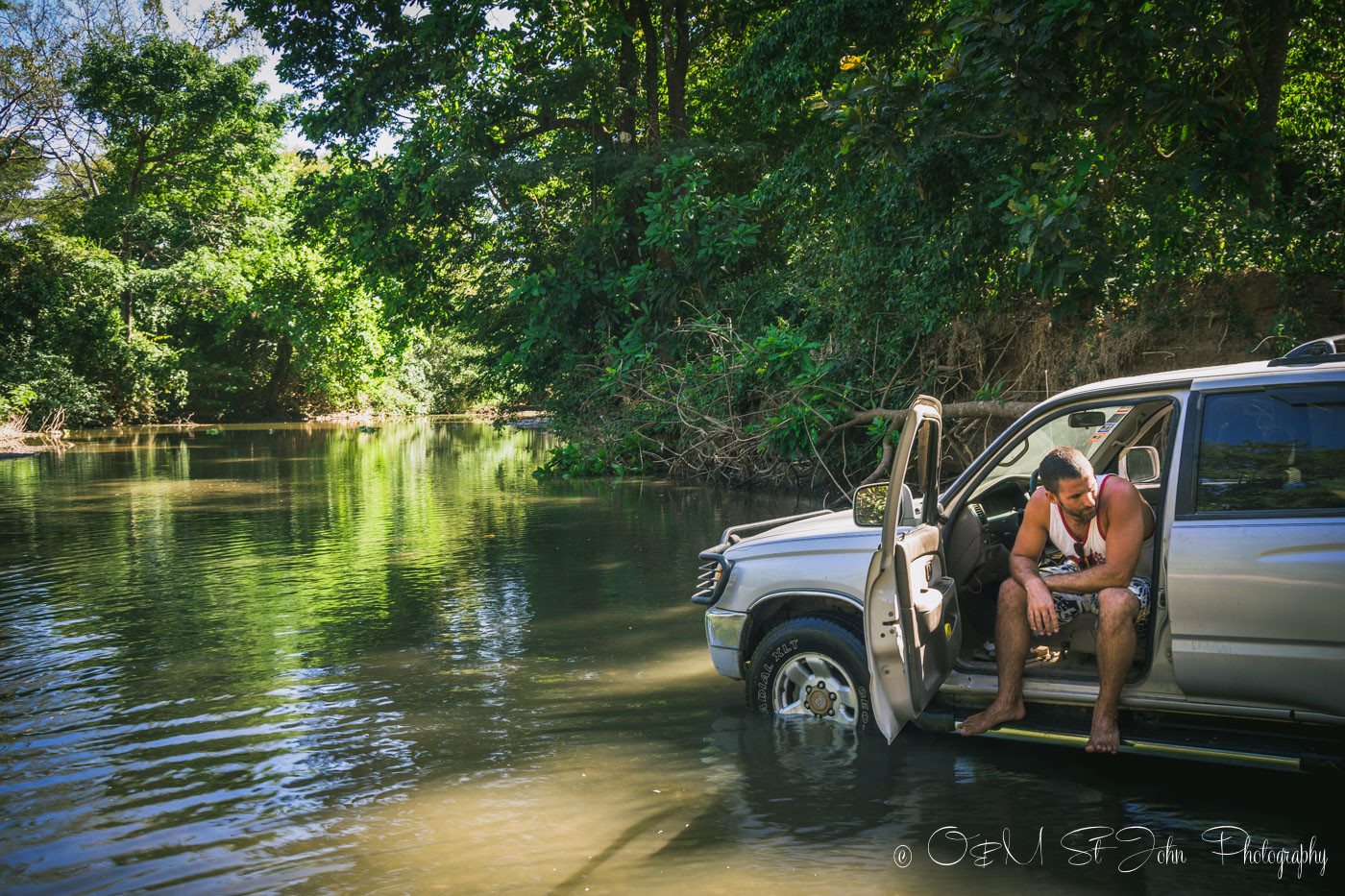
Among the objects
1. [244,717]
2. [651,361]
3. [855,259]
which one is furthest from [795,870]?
[651,361]

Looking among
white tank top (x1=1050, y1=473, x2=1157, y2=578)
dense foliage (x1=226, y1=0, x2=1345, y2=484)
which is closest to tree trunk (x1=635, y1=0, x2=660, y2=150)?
dense foliage (x1=226, y1=0, x2=1345, y2=484)

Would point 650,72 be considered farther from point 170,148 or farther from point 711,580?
point 170,148

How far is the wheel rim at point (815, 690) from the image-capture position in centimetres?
532

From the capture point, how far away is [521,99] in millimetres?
26031

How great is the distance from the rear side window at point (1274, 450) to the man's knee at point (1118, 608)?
18.9 inches

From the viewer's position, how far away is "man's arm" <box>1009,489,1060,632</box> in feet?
15.5

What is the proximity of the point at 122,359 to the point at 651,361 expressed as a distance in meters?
32.1

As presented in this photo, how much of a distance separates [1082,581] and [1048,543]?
971mm

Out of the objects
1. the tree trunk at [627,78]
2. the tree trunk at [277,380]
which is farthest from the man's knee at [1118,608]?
the tree trunk at [277,380]

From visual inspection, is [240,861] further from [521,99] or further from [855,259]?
[521,99]

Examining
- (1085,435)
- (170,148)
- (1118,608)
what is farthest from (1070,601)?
(170,148)

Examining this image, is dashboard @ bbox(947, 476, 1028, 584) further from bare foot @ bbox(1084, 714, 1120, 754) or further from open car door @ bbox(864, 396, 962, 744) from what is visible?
bare foot @ bbox(1084, 714, 1120, 754)

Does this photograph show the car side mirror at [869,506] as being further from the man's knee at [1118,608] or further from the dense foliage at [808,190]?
the dense foliage at [808,190]

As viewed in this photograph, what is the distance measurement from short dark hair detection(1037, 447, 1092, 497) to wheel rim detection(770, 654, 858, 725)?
1355mm
